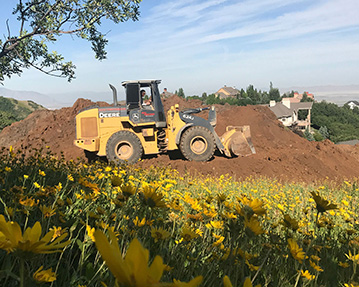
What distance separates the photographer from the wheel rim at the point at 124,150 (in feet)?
31.6

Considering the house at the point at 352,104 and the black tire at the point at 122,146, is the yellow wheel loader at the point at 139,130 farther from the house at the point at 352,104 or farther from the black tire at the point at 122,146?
the house at the point at 352,104

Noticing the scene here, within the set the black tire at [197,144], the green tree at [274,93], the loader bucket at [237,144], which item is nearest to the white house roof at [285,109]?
the green tree at [274,93]

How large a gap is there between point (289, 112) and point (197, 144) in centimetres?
6567

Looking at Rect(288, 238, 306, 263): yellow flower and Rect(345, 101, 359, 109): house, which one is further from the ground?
Rect(345, 101, 359, 109): house

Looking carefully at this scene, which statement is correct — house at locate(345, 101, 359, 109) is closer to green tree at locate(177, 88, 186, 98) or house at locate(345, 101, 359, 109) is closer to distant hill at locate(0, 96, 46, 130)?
green tree at locate(177, 88, 186, 98)

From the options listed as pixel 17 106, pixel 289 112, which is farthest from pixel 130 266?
pixel 289 112

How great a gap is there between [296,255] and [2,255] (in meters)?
1.52

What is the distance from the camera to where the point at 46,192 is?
204 cm

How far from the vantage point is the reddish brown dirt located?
9469 millimetres

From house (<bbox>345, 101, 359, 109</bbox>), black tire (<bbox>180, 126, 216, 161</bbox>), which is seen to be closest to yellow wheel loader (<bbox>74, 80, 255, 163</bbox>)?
black tire (<bbox>180, 126, 216, 161</bbox>)

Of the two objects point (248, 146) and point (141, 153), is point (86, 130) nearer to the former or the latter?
point (141, 153)

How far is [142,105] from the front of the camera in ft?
32.3

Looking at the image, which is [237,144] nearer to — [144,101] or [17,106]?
[144,101]

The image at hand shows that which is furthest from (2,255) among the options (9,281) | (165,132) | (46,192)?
(165,132)
